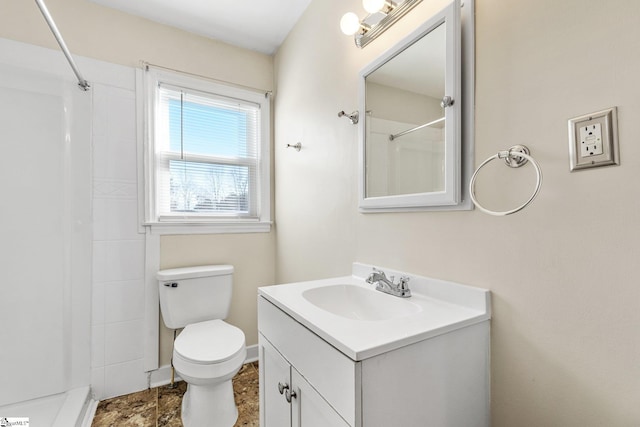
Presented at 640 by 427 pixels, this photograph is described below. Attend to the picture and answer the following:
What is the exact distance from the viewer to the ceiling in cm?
176

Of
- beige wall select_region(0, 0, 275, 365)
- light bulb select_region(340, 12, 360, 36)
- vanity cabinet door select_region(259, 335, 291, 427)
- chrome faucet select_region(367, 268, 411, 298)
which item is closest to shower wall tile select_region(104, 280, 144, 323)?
beige wall select_region(0, 0, 275, 365)

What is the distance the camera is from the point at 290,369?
92 cm

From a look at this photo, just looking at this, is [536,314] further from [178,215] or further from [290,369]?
[178,215]

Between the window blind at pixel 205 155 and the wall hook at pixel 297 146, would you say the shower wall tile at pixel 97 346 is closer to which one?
the window blind at pixel 205 155

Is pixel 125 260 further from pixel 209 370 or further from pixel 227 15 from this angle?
pixel 227 15

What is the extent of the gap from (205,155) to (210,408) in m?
1.56

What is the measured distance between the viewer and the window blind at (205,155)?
6.39 ft

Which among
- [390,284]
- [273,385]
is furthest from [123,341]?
[390,284]

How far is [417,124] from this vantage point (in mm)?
1062

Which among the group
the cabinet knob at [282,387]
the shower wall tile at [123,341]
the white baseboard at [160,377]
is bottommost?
the white baseboard at [160,377]

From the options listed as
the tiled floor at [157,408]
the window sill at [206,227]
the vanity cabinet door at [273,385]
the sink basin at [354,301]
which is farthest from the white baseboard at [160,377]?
the sink basin at [354,301]

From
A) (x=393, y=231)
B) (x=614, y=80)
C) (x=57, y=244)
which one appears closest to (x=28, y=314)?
(x=57, y=244)

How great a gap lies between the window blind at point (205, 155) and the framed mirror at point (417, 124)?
1192 millimetres

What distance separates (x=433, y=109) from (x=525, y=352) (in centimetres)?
78
